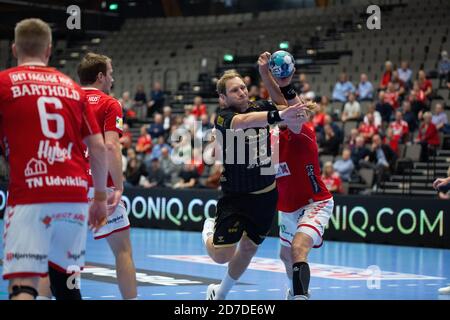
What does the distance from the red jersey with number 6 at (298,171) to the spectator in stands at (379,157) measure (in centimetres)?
1177

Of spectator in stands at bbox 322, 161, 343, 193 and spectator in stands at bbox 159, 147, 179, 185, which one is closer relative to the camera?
spectator in stands at bbox 322, 161, 343, 193

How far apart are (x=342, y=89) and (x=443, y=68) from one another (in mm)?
2808

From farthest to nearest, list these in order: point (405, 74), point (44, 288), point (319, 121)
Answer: point (405, 74) < point (319, 121) < point (44, 288)

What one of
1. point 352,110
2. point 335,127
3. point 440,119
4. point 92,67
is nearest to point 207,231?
point 92,67

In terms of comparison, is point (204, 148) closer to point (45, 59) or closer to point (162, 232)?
point (162, 232)

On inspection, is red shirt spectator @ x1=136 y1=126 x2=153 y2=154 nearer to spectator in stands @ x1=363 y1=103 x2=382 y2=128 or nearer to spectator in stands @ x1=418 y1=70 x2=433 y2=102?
spectator in stands @ x1=363 y1=103 x2=382 y2=128

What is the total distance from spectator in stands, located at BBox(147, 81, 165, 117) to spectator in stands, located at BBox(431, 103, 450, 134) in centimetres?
1130

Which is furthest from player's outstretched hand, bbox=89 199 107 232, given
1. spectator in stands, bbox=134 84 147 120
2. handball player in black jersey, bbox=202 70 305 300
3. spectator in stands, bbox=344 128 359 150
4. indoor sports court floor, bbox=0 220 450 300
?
spectator in stands, bbox=134 84 147 120

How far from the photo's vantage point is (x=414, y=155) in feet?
68.5

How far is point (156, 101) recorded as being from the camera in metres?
29.6

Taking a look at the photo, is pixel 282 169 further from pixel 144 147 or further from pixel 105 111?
pixel 144 147

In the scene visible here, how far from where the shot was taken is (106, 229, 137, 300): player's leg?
771cm

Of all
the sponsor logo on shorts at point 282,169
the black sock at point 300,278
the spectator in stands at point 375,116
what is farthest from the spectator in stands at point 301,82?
the black sock at point 300,278

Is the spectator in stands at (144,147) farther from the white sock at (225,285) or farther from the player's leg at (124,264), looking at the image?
the player's leg at (124,264)
